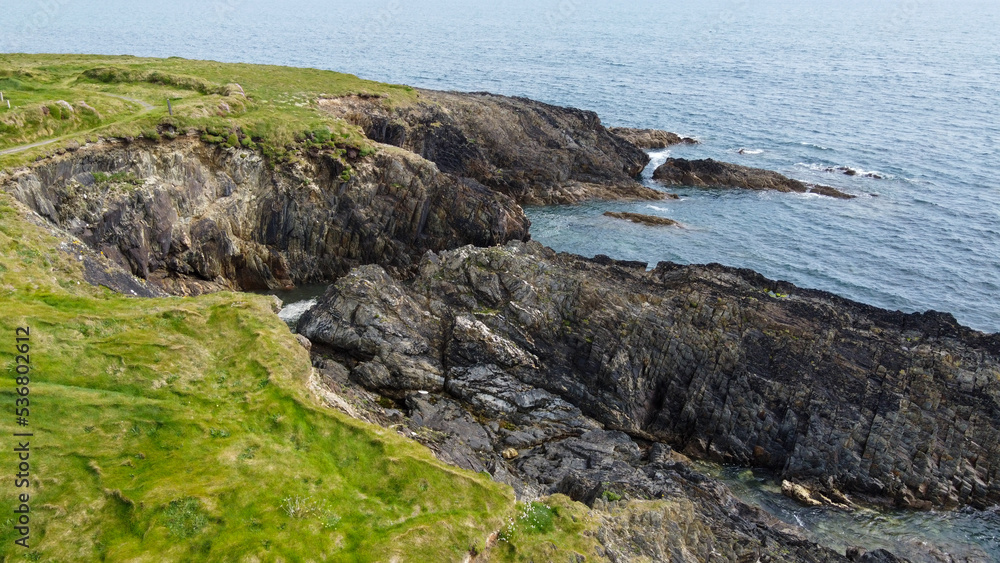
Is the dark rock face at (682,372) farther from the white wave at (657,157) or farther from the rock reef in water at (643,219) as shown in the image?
the white wave at (657,157)

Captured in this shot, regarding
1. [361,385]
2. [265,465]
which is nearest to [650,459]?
[361,385]

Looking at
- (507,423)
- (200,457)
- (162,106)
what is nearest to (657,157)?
(162,106)

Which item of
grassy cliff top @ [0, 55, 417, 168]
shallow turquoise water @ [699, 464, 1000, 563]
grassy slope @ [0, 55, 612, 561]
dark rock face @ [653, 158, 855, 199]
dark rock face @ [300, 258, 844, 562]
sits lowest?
shallow turquoise water @ [699, 464, 1000, 563]

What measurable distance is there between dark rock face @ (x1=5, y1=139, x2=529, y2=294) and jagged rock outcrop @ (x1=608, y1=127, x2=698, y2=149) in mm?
46610

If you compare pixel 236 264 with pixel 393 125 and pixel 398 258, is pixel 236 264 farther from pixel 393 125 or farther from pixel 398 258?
pixel 393 125

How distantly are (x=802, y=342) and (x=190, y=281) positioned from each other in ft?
160

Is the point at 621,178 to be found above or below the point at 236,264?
above

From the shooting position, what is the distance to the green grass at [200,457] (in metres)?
21.0

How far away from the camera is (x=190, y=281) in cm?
5303

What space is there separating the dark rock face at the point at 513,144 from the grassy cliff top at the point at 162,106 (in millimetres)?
5278

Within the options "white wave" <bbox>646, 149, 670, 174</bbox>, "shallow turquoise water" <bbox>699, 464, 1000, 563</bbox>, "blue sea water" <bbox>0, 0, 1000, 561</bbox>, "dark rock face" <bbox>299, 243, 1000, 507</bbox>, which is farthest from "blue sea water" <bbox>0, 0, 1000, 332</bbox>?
"shallow turquoise water" <bbox>699, 464, 1000, 563</bbox>

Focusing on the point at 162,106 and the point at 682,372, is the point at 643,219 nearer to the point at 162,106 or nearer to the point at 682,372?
the point at 682,372

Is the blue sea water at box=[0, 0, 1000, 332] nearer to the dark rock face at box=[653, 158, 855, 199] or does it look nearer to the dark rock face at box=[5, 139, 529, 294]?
the dark rock face at box=[653, 158, 855, 199]

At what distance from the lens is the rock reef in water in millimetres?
77062
